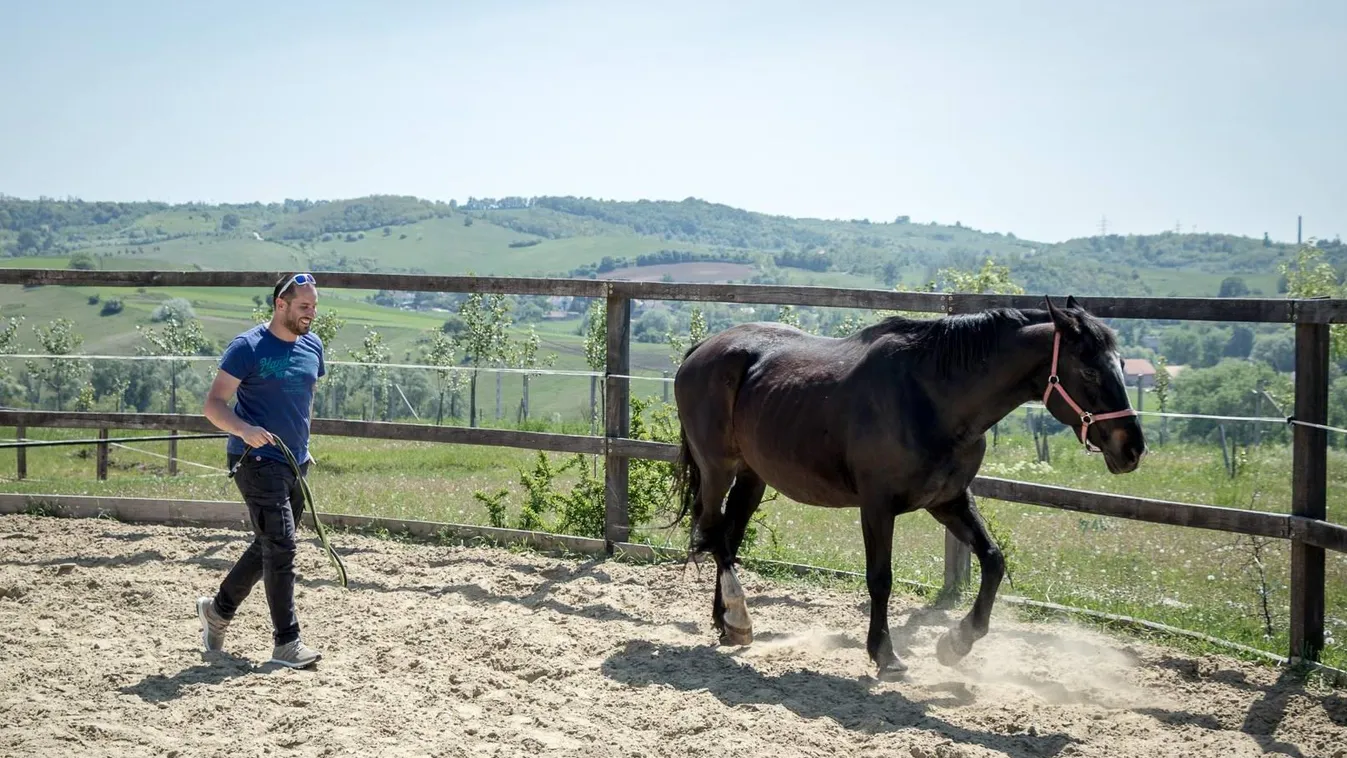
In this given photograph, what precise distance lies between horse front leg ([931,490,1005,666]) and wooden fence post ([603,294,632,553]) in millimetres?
2768

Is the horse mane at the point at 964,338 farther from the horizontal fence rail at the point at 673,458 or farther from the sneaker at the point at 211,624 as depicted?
the sneaker at the point at 211,624

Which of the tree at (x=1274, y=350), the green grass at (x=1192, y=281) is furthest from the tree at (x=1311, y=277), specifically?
the green grass at (x=1192, y=281)

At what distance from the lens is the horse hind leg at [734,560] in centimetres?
569

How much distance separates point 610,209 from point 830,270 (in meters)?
55.8

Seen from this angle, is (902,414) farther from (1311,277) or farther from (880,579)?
(1311,277)

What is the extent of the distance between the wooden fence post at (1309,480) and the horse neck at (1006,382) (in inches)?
51.2

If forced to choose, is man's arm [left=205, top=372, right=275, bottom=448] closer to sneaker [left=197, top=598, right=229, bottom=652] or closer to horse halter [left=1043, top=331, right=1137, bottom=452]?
sneaker [left=197, top=598, right=229, bottom=652]

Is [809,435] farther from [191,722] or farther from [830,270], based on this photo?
[830,270]

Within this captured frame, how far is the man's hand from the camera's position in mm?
4805

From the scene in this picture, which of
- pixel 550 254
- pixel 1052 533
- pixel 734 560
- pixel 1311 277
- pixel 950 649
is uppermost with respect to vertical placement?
pixel 550 254

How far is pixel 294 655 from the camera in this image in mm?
5055

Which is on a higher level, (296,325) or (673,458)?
(296,325)

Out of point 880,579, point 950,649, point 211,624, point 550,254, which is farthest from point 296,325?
point 550,254

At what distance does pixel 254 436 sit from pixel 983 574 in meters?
3.41
